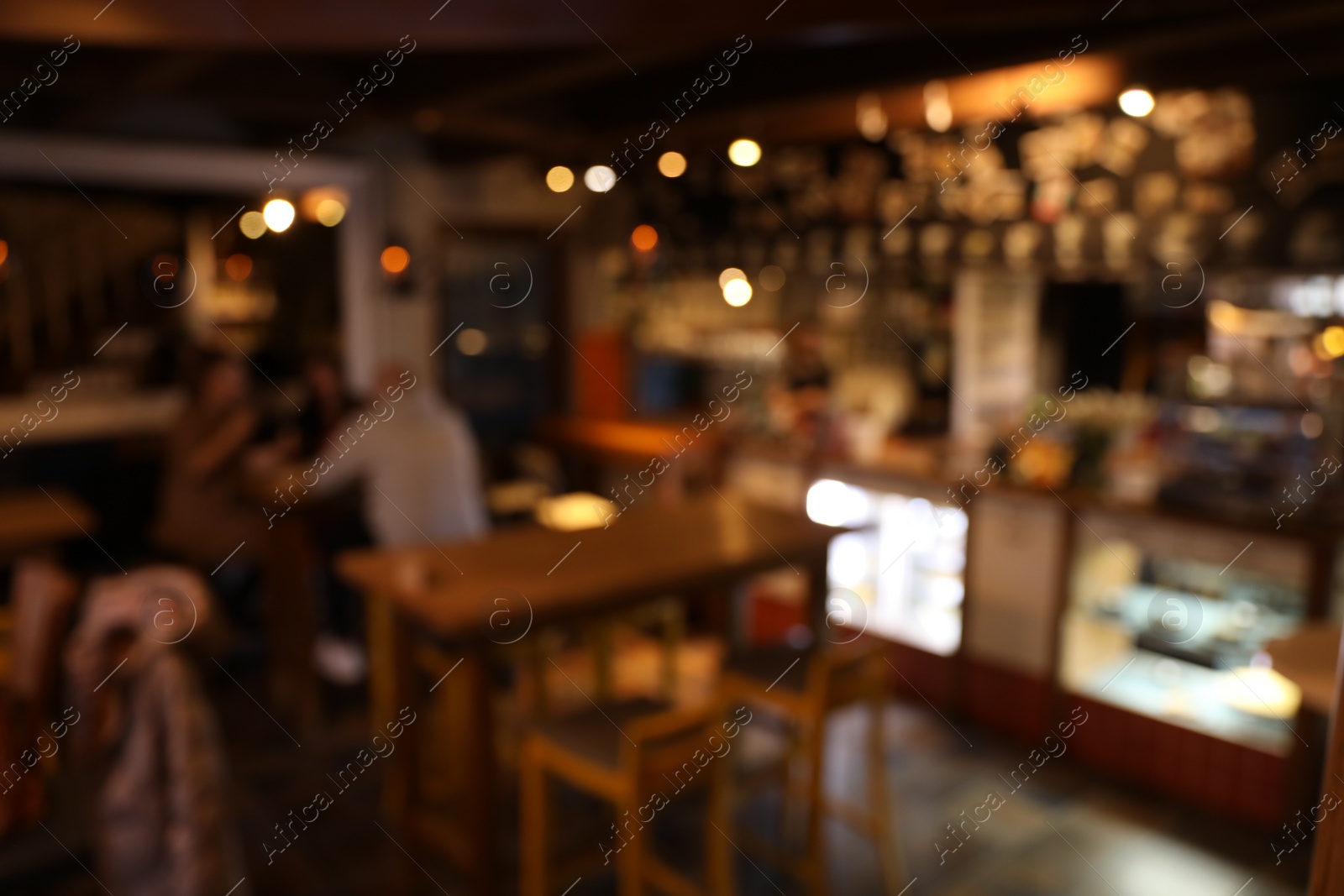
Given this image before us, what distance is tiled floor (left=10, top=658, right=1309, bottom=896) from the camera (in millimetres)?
2857

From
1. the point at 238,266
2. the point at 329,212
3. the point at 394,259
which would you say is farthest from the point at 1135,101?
the point at 238,266

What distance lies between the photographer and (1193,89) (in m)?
3.43

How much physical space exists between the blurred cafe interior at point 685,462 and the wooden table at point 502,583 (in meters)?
0.02

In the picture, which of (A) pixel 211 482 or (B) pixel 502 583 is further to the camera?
(A) pixel 211 482

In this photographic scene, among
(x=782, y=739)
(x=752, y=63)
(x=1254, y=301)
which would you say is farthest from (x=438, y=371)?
(x=1254, y=301)

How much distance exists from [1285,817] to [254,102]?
498cm

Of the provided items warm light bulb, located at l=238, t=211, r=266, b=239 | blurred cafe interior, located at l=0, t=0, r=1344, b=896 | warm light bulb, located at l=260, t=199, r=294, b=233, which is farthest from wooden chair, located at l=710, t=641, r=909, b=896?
warm light bulb, located at l=238, t=211, r=266, b=239

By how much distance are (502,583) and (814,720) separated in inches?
39.8

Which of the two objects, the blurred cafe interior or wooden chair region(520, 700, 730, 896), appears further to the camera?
the blurred cafe interior

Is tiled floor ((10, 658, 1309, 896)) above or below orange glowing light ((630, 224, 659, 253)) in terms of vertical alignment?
below

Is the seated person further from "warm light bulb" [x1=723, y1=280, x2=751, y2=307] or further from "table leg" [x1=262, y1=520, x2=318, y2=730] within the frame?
"warm light bulb" [x1=723, y1=280, x2=751, y2=307]

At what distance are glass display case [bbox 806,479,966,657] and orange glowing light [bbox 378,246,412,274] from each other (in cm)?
249

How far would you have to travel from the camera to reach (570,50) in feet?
11.4

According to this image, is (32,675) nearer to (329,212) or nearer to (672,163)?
(672,163)
